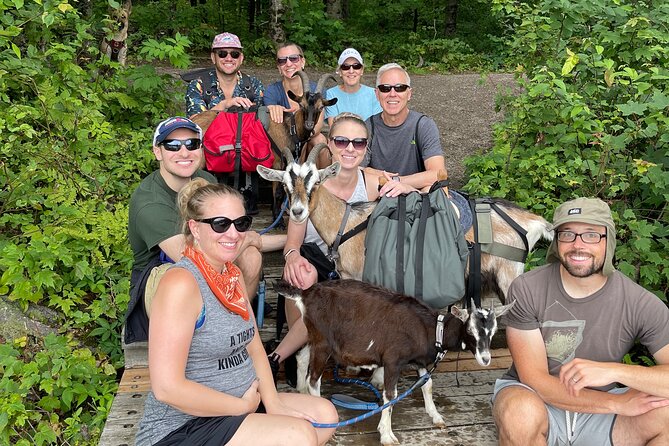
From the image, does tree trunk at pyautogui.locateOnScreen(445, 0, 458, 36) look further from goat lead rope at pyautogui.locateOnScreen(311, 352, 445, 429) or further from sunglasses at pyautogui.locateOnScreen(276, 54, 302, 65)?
goat lead rope at pyautogui.locateOnScreen(311, 352, 445, 429)

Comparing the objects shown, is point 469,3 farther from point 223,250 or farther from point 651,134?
point 223,250

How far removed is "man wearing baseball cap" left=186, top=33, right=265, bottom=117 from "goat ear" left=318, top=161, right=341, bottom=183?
1.99 meters

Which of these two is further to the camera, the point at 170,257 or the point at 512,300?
the point at 170,257

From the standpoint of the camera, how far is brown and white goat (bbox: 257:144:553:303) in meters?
4.16

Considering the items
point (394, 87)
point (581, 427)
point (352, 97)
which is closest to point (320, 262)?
point (394, 87)

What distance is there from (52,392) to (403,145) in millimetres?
3254

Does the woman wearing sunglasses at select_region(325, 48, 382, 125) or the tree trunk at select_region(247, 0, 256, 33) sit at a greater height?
the tree trunk at select_region(247, 0, 256, 33)

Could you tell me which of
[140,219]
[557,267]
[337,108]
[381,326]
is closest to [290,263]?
[381,326]

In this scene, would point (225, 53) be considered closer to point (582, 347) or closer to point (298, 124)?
point (298, 124)

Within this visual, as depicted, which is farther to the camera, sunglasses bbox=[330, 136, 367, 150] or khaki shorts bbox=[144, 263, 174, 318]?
sunglasses bbox=[330, 136, 367, 150]

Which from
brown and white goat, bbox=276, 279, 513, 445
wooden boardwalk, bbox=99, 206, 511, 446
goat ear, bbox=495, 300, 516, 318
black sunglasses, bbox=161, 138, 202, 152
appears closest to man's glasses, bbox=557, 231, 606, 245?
goat ear, bbox=495, 300, 516, 318

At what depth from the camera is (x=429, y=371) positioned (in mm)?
3598

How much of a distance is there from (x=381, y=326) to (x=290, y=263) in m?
0.73

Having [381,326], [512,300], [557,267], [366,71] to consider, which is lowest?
[381,326]
